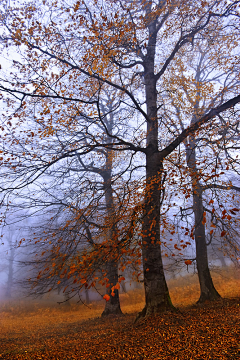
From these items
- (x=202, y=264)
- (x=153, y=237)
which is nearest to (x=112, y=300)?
(x=202, y=264)

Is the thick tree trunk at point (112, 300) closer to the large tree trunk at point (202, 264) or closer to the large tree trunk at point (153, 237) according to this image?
the large tree trunk at point (202, 264)

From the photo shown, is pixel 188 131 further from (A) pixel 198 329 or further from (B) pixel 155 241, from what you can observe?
(A) pixel 198 329

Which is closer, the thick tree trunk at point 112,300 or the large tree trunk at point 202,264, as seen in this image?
the large tree trunk at point 202,264

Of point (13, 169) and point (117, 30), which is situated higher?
point (117, 30)

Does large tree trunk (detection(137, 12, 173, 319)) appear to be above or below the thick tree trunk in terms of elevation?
above

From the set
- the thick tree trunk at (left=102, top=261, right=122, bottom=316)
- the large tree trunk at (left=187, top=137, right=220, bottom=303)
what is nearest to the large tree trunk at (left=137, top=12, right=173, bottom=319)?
the large tree trunk at (left=187, top=137, right=220, bottom=303)

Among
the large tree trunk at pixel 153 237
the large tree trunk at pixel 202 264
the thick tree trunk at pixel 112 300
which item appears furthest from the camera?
the thick tree trunk at pixel 112 300

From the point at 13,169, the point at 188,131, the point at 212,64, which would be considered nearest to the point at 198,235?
the point at 188,131

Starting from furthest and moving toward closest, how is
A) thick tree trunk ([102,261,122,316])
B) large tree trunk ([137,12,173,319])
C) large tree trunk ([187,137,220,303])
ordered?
thick tree trunk ([102,261,122,316])
large tree trunk ([187,137,220,303])
large tree trunk ([137,12,173,319])

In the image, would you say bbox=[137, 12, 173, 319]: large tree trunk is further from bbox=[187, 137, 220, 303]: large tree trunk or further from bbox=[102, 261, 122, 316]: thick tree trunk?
bbox=[102, 261, 122, 316]: thick tree trunk

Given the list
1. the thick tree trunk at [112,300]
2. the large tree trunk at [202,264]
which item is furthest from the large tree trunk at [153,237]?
the thick tree trunk at [112,300]

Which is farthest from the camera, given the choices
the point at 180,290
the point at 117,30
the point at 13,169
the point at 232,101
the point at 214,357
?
the point at 180,290

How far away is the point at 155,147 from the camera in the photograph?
6.29 m

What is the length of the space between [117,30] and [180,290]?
17684 mm
